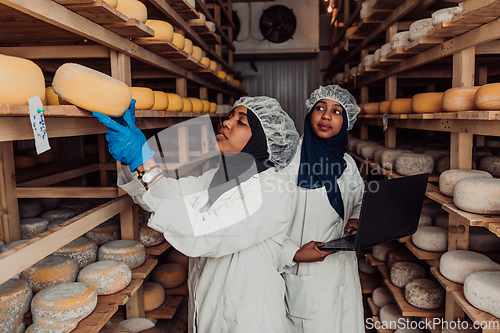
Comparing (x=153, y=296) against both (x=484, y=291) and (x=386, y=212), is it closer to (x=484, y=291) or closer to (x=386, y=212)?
(x=386, y=212)

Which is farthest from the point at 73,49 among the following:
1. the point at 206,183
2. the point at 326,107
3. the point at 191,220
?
the point at 326,107

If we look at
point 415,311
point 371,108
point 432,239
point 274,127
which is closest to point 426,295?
point 415,311

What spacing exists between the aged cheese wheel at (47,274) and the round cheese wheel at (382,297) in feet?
7.79

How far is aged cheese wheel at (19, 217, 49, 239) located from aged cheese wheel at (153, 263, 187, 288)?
0.89m

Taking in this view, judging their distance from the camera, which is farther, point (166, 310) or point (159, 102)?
point (166, 310)

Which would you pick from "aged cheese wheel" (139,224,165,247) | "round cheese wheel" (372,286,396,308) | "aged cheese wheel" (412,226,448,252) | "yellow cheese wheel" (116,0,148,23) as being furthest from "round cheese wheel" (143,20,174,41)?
"round cheese wheel" (372,286,396,308)

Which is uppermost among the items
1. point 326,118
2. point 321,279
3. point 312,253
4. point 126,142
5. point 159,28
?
point 159,28

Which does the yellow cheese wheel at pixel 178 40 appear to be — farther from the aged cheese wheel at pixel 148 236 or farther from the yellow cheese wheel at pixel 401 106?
the yellow cheese wheel at pixel 401 106

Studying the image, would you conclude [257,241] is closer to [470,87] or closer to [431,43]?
[470,87]

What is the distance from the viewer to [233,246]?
1393 mm

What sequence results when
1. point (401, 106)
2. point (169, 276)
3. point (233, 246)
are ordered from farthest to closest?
point (401, 106)
point (169, 276)
point (233, 246)

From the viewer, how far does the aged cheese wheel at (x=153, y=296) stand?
8.13 ft

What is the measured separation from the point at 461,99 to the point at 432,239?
3.06 feet

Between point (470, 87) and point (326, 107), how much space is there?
0.79 m
